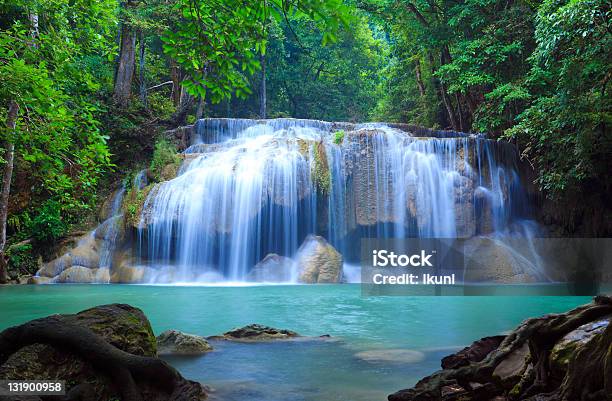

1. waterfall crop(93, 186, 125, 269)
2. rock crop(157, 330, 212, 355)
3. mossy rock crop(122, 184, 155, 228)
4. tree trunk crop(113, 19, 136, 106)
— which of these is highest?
tree trunk crop(113, 19, 136, 106)

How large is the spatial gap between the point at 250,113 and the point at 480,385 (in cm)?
3382

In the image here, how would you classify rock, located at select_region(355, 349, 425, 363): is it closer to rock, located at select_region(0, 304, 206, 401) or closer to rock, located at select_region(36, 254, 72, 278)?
rock, located at select_region(0, 304, 206, 401)

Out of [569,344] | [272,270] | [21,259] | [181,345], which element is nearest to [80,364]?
[181,345]

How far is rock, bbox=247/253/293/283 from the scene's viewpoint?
54.0 ft

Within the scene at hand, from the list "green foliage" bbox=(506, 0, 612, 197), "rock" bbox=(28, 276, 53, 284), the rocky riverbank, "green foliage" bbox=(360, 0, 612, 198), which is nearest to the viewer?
the rocky riverbank

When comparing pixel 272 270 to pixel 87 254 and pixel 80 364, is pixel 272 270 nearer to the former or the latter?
pixel 87 254

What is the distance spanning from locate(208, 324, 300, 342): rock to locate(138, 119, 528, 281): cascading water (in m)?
10.5

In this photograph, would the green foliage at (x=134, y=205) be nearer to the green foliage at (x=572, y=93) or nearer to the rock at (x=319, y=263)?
the rock at (x=319, y=263)

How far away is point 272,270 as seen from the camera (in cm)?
1666

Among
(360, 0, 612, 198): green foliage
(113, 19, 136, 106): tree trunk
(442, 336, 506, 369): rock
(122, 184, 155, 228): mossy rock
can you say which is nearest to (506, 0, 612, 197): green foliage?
(360, 0, 612, 198): green foliage

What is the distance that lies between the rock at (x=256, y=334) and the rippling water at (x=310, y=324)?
332 mm

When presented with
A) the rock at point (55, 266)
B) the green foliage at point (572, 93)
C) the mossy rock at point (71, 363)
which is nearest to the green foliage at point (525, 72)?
the green foliage at point (572, 93)

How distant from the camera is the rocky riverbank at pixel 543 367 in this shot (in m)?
2.72

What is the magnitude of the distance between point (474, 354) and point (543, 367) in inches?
30.4
